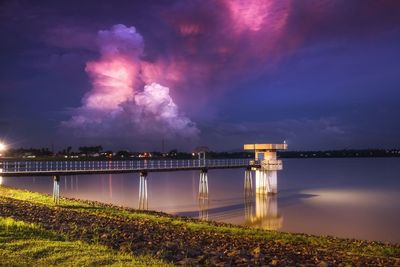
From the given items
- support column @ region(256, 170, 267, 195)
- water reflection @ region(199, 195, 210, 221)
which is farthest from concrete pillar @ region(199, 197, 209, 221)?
support column @ region(256, 170, 267, 195)

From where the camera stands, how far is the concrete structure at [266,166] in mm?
48375

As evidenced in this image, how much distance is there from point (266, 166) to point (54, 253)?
38.5 metres

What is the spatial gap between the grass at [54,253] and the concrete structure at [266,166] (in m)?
36.2

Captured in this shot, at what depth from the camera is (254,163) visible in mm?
48781

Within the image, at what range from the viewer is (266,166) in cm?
4812

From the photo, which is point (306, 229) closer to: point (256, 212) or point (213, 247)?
point (256, 212)

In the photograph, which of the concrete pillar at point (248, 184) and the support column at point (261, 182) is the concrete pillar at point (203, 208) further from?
the support column at point (261, 182)

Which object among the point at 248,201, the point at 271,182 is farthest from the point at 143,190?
the point at 271,182

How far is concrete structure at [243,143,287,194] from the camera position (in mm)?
48375

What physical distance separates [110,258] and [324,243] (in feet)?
37.4

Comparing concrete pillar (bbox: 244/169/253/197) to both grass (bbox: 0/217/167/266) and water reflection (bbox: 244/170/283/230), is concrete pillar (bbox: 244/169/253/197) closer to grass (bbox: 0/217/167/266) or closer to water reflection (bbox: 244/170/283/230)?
water reflection (bbox: 244/170/283/230)

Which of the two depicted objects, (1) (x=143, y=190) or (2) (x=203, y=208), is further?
(1) (x=143, y=190)

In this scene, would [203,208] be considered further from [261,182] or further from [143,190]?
[261,182]

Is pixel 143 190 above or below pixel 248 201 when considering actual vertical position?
above
